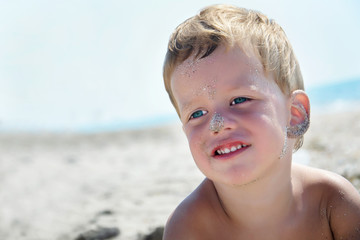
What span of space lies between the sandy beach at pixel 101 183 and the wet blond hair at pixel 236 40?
1.45 meters

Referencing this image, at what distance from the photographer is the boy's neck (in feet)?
7.15

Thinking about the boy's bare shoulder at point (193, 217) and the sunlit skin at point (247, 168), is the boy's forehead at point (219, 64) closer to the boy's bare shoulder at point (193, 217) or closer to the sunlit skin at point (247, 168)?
the sunlit skin at point (247, 168)

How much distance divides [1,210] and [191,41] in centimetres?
315

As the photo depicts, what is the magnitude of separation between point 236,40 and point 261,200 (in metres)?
0.81

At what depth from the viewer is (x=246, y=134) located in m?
1.98

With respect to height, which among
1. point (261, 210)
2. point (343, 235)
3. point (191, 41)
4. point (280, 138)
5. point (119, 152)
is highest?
point (119, 152)

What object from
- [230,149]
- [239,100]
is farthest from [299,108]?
[230,149]

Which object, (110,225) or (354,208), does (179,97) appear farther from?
(110,225)

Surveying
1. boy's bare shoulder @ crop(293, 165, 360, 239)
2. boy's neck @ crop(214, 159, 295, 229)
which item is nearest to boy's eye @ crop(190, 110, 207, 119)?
boy's neck @ crop(214, 159, 295, 229)

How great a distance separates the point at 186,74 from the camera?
213cm

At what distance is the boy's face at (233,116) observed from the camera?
199 cm

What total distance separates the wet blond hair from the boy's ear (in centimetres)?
4

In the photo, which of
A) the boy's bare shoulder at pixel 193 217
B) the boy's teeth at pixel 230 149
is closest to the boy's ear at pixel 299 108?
the boy's teeth at pixel 230 149

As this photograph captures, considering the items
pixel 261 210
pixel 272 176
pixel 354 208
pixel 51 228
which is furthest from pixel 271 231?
pixel 51 228
